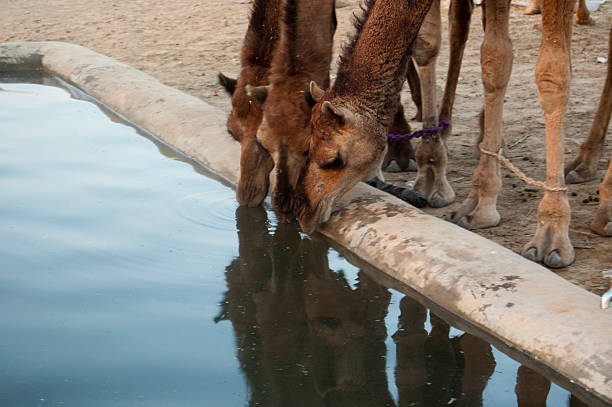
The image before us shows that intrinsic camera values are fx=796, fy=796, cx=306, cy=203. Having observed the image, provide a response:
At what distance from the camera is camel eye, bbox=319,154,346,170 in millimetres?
4719

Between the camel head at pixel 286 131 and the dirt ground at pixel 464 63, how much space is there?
113 cm

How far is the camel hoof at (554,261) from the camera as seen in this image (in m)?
4.37

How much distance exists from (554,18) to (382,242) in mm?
1554

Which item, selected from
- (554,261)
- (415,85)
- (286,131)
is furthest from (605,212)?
(415,85)

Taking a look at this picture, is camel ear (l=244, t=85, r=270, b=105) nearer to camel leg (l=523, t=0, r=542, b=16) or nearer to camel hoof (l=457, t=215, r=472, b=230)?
camel hoof (l=457, t=215, r=472, b=230)

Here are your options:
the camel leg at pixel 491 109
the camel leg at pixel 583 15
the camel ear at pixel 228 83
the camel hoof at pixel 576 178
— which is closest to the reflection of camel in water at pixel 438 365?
the camel leg at pixel 491 109

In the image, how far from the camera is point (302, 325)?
12.8 feet

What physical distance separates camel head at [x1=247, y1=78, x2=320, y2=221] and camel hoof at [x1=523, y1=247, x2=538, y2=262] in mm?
1448

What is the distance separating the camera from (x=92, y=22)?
14.8 metres

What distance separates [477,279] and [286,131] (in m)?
1.67

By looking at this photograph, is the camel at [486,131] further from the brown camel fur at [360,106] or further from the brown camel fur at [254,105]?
the brown camel fur at [254,105]

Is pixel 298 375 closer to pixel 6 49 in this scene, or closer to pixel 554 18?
pixel 554 18

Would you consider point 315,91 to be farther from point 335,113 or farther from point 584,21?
point 584,21

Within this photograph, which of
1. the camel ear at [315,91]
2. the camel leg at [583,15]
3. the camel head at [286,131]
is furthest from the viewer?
the camel leg at [583,15]
